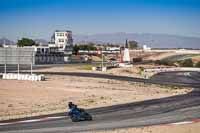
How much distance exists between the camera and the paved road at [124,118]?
27672mm

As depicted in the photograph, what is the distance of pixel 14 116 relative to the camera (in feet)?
115

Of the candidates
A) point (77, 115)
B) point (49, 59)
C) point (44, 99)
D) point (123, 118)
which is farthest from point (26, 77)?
point (49, 59)

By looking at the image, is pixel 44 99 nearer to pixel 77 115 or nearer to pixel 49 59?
pixel 77 115

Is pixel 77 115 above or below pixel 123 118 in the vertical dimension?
above

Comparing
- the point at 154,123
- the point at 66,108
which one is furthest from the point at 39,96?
the point at 154,123

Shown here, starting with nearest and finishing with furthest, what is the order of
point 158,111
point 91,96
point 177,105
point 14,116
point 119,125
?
point 119,125
point 14,116
point 158,111
point 177,105
point 91,96

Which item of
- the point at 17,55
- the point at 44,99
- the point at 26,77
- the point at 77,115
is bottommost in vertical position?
the point at 44,99

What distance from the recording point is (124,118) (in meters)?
32.8

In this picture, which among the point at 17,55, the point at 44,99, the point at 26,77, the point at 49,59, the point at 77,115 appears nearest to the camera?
the point at 77,115

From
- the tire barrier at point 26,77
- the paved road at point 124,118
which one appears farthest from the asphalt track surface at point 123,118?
the tire barrier at point 26,77

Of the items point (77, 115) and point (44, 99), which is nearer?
point (77, 115)

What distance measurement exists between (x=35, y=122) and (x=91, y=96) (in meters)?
21.6

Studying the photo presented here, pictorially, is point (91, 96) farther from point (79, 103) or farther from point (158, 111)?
point (158, 111)

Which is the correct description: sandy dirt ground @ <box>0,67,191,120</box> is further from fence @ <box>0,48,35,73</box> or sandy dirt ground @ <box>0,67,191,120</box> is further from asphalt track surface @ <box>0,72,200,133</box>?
fence @ <box>0,48,35,73</box>
